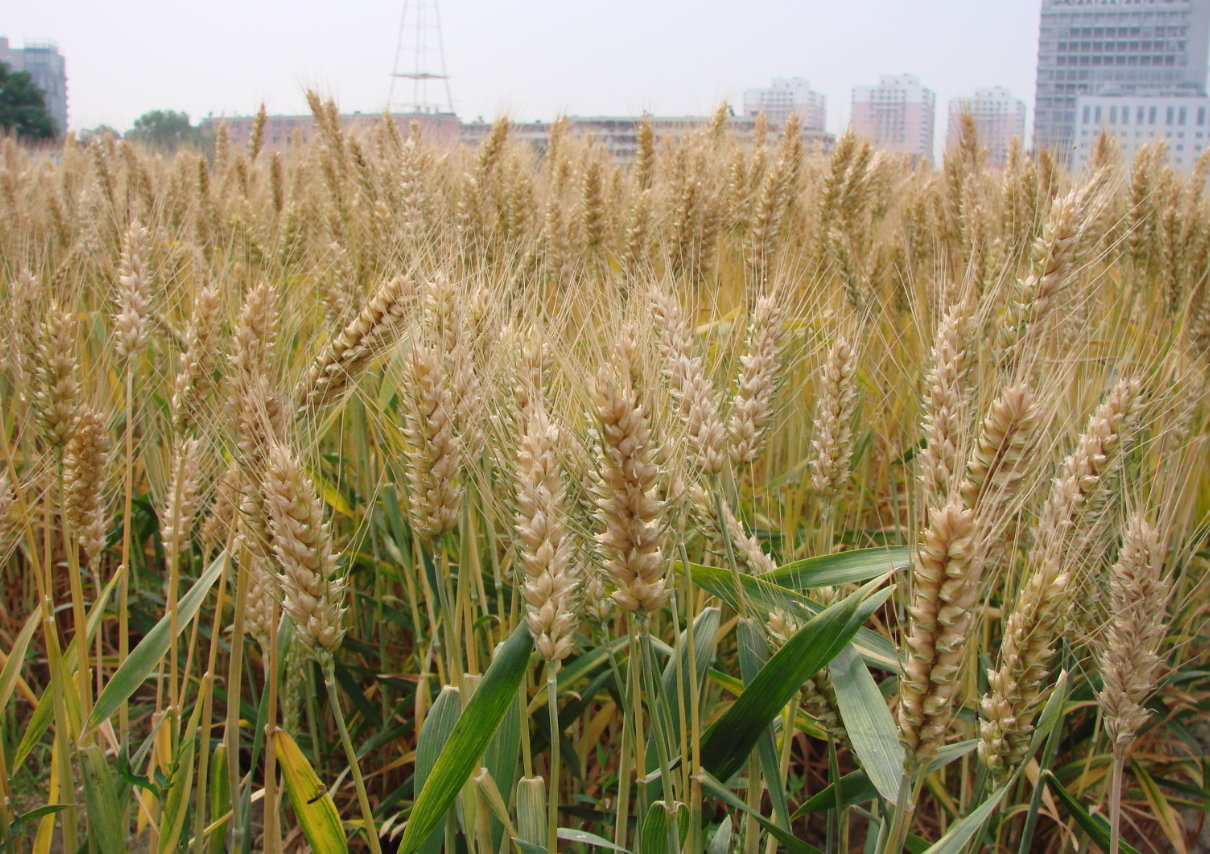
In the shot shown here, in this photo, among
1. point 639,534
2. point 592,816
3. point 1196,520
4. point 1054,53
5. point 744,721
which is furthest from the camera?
point 1054,53

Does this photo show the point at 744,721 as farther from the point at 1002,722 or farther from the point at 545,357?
the point at 545,357

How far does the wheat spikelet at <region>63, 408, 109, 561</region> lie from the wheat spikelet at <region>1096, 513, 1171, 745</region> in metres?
1.62

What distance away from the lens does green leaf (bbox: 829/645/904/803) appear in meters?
1.03

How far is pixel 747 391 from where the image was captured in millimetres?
1318

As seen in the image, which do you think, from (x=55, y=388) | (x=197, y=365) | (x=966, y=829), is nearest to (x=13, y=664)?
(x=55, y=388)

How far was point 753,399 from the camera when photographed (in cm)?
132

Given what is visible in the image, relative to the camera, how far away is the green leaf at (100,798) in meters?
1.23

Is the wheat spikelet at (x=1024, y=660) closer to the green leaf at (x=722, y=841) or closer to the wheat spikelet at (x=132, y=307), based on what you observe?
the green leaf at (x=722, y=841)

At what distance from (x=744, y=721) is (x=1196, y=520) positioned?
1834 millimetres

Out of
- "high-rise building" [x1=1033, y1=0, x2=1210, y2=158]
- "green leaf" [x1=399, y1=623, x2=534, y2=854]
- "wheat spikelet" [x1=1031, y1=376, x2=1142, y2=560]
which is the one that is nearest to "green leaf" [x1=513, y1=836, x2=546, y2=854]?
"green leaf" [x1=399, y1=623, x2=534, y2=854]

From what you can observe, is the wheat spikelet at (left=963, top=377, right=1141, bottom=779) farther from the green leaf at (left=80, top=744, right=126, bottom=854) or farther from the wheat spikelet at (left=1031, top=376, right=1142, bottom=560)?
the green leaf at (left=80, top=744, right=126, bottom=854)

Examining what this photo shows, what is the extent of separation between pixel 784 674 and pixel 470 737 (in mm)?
430

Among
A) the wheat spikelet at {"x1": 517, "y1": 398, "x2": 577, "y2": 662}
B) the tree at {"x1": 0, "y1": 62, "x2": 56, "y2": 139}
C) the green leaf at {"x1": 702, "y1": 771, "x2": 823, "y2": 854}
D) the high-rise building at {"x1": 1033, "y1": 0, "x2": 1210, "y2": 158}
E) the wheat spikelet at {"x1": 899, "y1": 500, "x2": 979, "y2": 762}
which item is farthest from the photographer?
the high-rise building at {"x1": 1033, "y1": 0, "x2": 1210, "y2": 158}

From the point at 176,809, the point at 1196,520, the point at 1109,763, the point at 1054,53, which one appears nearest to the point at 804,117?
the point at 1196,520
